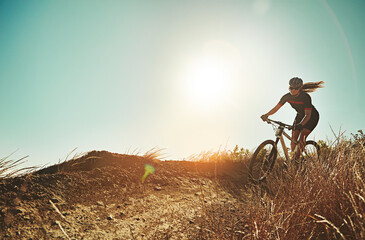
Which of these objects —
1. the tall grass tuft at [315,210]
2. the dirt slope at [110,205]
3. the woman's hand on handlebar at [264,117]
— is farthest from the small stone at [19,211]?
the woman's hand on handlebar at [264,117]

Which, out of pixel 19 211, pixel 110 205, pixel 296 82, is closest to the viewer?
pixel 19 211

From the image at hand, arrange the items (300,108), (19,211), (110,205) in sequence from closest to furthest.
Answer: (19,211)
(110,205)
(300,108)

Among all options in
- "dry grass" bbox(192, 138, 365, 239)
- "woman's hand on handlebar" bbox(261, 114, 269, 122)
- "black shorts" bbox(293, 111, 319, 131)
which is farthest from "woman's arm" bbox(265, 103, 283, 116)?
"dry grass" bbox(192, 138, 365, 239)

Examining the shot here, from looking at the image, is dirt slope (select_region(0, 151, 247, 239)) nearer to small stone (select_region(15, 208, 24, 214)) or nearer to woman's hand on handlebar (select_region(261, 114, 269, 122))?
small stone (select_region(15, 208, 24, 214))

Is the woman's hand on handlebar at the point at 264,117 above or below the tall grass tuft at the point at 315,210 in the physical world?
above

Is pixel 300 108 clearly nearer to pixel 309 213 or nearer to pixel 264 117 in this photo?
pixel 264 117

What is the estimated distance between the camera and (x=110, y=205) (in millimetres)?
3029

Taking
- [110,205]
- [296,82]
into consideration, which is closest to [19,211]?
[110,205]

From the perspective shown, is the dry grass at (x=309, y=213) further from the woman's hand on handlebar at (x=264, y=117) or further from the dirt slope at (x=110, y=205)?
the woman's hand on handlebar at (x=264, y=117)

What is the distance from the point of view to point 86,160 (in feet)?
13.9

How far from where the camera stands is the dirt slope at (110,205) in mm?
2264

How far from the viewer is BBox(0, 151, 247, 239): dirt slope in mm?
2264

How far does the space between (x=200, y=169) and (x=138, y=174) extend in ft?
6.53

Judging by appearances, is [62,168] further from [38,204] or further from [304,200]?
[304,200]
